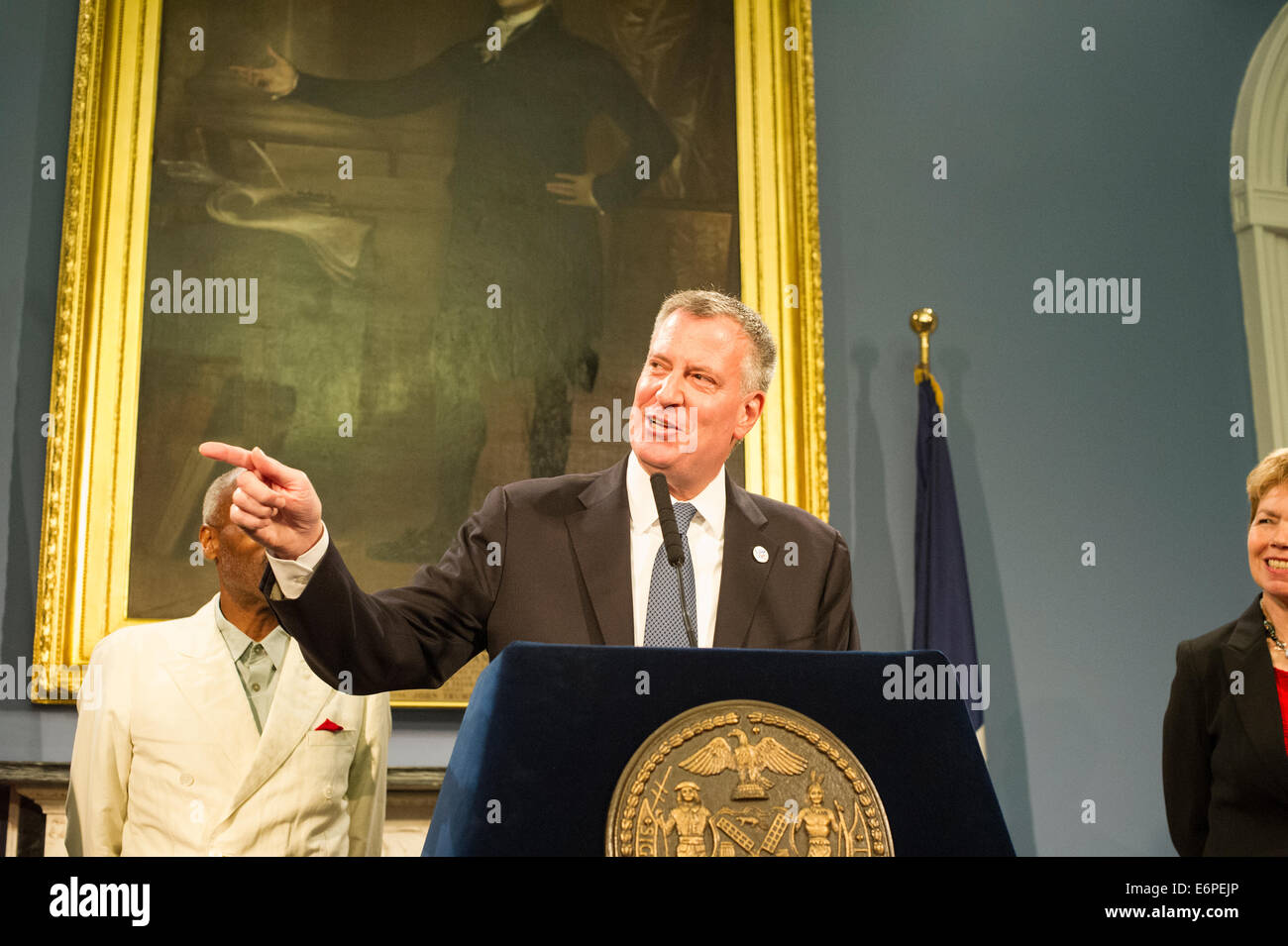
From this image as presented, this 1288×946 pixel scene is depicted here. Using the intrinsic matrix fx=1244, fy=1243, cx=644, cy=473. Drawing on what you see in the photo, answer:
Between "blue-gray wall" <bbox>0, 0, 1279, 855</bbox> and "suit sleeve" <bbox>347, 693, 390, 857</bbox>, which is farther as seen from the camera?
"blue-gray wall" <bbox>0, 0, 1279, 855</bbox>

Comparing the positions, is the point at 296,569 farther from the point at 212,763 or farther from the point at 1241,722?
the point at 1241,722

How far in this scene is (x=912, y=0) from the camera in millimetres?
5715

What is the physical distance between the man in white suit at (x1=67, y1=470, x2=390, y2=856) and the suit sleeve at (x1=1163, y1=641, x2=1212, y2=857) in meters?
2.16

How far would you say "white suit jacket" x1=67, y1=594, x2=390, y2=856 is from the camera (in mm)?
3342


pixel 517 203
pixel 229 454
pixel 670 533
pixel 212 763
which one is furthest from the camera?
pixel 517 203

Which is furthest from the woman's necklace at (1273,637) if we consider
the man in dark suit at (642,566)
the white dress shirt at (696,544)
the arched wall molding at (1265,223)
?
the arched wall molding at (1265,223)

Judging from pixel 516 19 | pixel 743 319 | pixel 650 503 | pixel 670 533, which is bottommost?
pixel 670 533

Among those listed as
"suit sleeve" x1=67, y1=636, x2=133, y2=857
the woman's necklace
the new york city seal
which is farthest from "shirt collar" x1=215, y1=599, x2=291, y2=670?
the woman's necklace

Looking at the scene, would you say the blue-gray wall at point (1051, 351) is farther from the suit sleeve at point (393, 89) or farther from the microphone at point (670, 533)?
the microphone at point (670, 533)

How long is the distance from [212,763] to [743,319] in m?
1.88

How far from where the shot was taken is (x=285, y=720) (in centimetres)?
342

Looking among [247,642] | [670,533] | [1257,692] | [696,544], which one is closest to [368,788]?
[247,642]

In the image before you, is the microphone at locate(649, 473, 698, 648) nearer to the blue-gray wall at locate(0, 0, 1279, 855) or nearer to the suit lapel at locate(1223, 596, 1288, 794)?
the suit lapel at locate(1223, 596, 1288, 794)

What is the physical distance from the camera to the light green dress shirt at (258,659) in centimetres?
356
